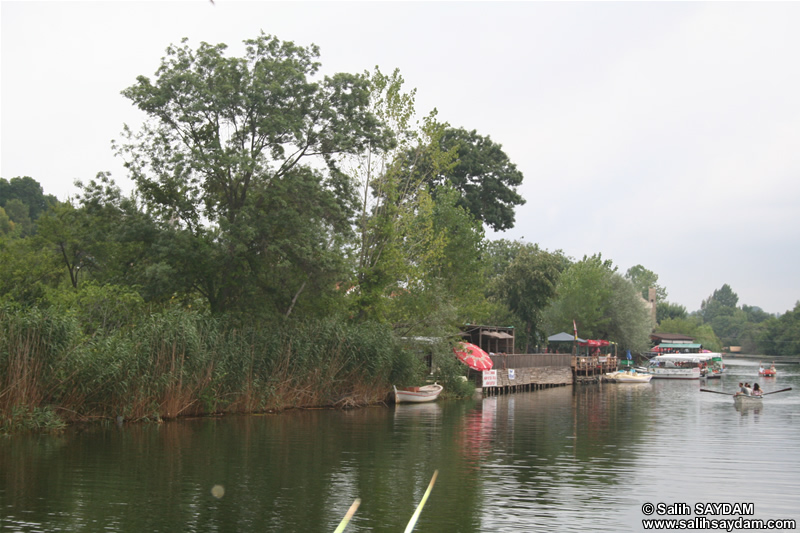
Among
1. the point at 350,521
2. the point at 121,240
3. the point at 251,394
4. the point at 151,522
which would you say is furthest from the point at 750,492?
the point at 121,240

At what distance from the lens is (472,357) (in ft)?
170

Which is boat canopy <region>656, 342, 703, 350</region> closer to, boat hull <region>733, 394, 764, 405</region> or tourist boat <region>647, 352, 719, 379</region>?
tourist boat <region>647, 352, 719, 379</region>

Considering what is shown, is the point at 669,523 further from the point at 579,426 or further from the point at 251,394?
the point at 251,394

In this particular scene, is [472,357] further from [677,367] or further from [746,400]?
[677,367]

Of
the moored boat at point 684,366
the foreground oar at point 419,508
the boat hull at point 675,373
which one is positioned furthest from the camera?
the moored boat at point 684,366

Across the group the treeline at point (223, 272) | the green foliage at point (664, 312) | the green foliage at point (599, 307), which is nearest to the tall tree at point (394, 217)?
the treeline at point (223, 272)

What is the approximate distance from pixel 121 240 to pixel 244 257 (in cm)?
509

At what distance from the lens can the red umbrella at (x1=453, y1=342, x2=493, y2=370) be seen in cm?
4964

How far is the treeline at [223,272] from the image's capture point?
2642cm

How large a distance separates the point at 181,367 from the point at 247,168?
28.9 feet

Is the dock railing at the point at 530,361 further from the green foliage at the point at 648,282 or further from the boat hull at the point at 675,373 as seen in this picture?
the green foliage at the point at 648,282

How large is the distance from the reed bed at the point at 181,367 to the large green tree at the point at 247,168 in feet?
7.75

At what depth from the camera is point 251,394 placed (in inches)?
1271

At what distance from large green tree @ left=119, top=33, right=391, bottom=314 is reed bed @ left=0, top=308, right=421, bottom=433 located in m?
2.36
